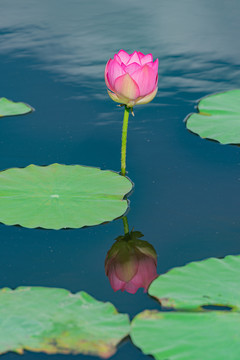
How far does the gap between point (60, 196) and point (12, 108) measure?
851 mm

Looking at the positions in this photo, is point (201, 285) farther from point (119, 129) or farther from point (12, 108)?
point (12, 108)

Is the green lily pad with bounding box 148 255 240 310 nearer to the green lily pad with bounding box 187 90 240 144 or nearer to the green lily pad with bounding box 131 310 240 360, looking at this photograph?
the green lily pad with bounding box 131 310 240 360

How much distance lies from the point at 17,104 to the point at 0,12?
1704mm

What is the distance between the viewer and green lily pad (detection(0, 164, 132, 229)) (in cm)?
174

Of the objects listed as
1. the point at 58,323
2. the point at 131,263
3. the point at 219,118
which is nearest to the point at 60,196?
the point at 131,263

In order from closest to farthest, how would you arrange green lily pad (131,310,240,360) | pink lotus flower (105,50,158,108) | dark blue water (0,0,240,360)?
1. green lily pad (131,310,240,360)
2. dark blue water (0,0,240,360)
3. pink lotus flower (105,50,158,108)

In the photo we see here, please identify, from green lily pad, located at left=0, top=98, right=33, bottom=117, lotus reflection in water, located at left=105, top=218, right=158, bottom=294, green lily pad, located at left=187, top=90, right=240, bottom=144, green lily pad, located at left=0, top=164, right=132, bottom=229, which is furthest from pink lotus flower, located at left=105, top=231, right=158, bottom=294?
green lily pad, located at left=0, top=98, right=33, bottom=117

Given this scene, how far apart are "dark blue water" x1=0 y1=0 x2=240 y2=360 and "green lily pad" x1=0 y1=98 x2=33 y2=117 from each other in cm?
4

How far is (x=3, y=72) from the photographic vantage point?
2.98 meters

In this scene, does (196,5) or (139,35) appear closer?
(139,35)

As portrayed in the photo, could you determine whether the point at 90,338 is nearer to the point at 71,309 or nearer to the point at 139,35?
the point at 71,309

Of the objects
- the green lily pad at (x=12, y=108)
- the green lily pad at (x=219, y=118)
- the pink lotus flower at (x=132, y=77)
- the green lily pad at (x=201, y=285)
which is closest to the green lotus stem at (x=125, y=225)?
the green lily pad at (x=201, y=285)

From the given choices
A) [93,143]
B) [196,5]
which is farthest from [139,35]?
[93,143]

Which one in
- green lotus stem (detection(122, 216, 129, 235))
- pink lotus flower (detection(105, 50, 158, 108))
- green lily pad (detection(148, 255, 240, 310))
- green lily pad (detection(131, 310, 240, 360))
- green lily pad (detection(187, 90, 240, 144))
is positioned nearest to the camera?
green lily pad (detection(131, 310, 240, 360))
